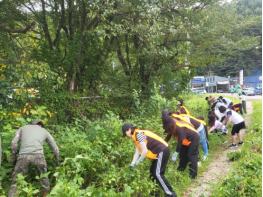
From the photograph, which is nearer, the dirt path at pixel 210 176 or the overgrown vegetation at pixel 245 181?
the overgrown vegetation at pixel 245 181

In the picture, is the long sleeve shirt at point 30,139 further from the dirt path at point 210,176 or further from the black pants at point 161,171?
the dirt path at point 210,176

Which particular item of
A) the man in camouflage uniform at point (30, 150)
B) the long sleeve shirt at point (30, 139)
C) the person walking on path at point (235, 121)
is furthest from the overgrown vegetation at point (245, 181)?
the long sleeve shirt at point (30, 139)

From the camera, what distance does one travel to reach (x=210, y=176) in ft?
34.9

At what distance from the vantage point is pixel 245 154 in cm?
1170

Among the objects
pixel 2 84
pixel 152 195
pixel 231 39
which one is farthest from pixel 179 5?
pixel 152 195

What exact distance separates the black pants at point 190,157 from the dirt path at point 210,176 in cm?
26

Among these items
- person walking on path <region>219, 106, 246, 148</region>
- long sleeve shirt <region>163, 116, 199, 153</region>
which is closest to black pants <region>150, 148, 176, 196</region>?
long sleeve shirt <region>163, 116, 199, 153</region>

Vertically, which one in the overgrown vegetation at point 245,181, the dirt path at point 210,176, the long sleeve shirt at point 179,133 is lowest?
the dirt path at point 210,176

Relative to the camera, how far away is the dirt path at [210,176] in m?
9.11

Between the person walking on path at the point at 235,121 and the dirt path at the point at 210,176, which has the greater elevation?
the person walking on path at the point at 235,121

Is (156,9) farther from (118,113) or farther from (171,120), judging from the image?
(171,120)

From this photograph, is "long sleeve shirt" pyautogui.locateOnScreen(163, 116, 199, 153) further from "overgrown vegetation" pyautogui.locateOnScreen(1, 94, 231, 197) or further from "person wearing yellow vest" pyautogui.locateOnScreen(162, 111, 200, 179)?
"overgrown vegetation" pyautogui.locateOnScreen(1, 94, 231, 197)

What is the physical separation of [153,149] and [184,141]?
2066 millimetres

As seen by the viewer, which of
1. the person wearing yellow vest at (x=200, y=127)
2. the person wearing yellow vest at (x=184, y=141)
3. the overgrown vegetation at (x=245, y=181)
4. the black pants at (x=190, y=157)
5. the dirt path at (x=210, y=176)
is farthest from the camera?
the person wearing yellow vest at (x=200, y=127)
